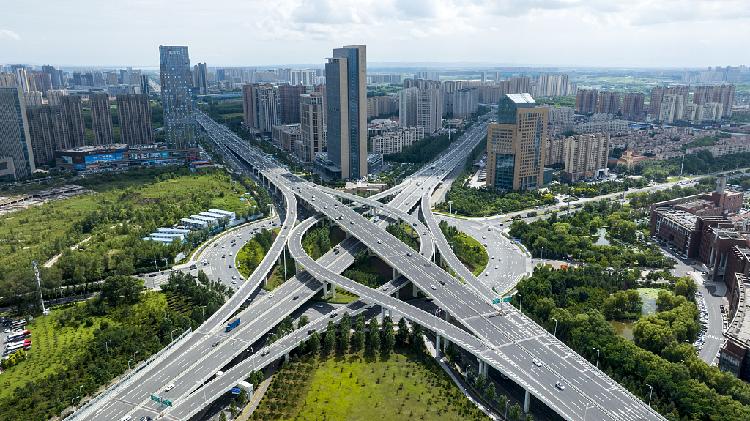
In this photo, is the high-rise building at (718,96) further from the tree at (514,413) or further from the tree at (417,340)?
the tree at (514,413)

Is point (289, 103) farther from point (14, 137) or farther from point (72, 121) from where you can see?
point (14, 137)

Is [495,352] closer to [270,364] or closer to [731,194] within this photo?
[270,364]

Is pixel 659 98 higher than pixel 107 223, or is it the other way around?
pixel 659 98

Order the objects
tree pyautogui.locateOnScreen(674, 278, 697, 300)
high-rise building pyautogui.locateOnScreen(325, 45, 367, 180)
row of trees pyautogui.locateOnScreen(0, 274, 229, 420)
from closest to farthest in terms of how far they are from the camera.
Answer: row of trees pyautogui.locateOnScreen(0, 274, 229, 420) < tree pyautogui.locateOnScreen(674, 278, 697, 300) < high-rise building pyautogui.locateOnScreen(325, 45, 367, 180)

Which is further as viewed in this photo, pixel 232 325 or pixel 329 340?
pixel 232 325

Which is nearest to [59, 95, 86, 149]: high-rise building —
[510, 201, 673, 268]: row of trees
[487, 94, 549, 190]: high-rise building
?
[487, 94, 549, 190]: high-rise building

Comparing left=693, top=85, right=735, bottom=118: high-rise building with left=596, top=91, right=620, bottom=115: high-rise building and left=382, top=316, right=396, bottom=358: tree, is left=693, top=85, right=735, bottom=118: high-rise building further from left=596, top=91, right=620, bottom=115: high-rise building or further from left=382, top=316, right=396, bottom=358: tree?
left=382, top=316, right=396, bottom=358: tree

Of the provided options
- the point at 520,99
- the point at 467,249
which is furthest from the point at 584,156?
the point at 467,249

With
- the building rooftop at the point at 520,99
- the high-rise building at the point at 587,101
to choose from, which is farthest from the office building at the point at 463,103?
the building rooftop at the point at 520,99
